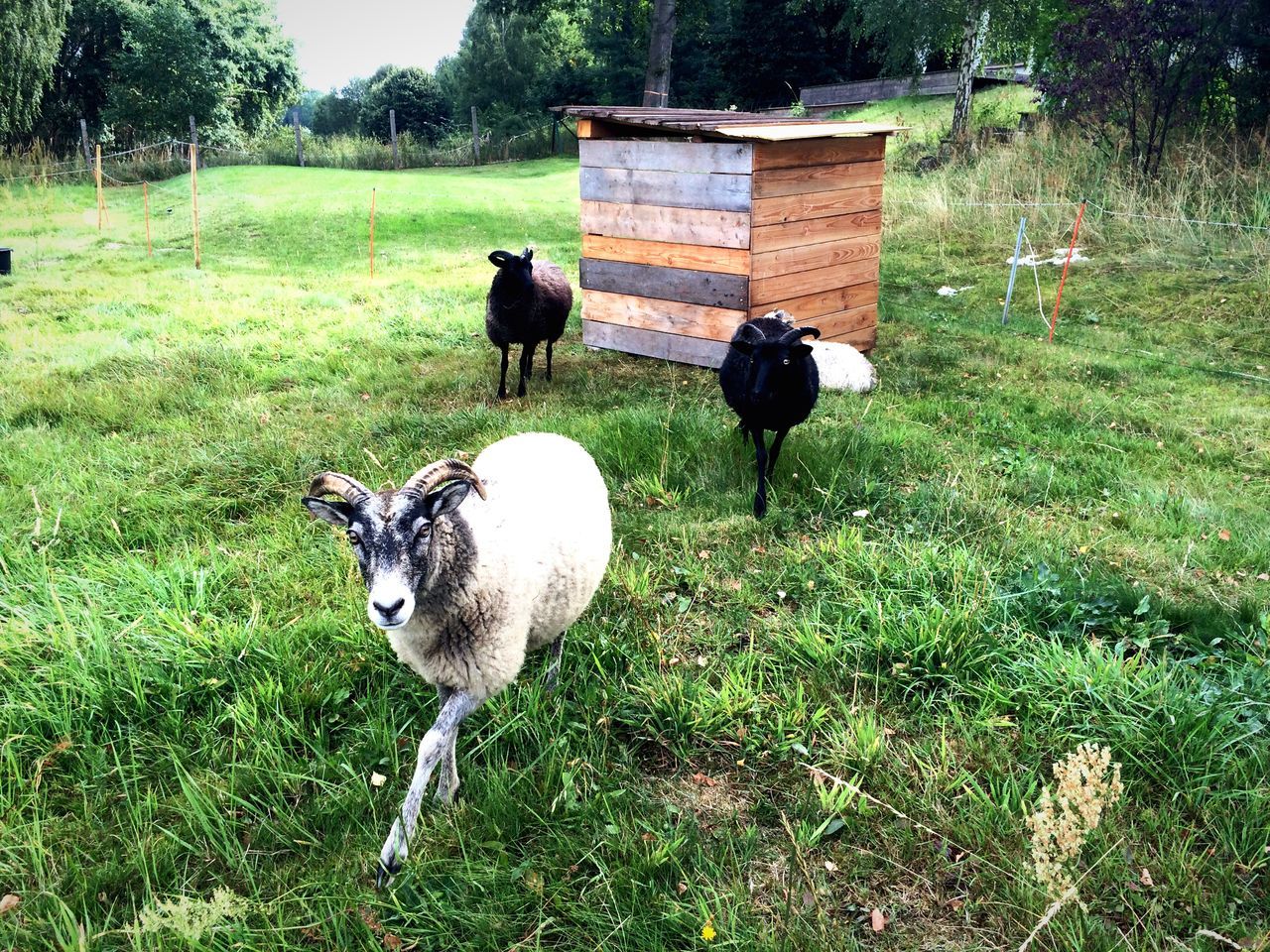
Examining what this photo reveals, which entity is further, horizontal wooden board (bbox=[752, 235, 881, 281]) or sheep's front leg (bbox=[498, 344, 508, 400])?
horizontal wooden board (bbox=[752, 235, 881, 281])

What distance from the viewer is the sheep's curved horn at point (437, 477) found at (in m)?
2.58

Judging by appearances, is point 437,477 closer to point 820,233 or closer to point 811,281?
point 811,281

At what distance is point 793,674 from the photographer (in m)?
→ 3.46

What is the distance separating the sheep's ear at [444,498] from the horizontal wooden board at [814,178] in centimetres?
556

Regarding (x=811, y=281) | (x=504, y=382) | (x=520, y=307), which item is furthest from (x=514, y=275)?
(x=811, y=281)

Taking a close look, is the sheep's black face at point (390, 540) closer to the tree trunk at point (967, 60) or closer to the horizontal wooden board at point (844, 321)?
the horizontal wooden board at point (844, 321)

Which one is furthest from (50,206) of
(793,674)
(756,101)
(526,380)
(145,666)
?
(756,101)

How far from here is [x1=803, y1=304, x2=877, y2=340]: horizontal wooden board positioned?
27.4ft

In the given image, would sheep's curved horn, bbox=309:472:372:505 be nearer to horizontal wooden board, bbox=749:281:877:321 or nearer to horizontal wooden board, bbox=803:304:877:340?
horizontal wooden board, bbox=749:281:877:321

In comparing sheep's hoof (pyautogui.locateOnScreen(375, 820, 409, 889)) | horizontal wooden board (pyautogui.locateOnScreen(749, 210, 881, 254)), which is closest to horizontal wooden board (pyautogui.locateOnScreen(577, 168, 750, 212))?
horizontal wooden board (pyautogui.locateOnScreen(749, 210, 881, 254))

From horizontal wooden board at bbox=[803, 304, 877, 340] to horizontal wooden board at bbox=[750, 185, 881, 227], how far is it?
96 cm

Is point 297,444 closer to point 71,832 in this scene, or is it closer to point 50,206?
point 71,832

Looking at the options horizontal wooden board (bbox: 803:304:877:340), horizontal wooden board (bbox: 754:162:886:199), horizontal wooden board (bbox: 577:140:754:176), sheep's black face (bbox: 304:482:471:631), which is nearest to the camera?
sheep's black face (bbox: 304:482:471:631)

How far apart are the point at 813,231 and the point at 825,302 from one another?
701mm
